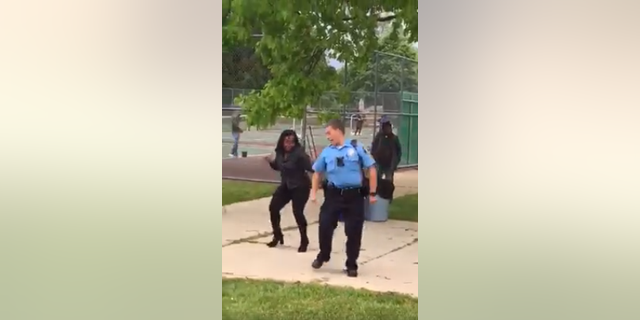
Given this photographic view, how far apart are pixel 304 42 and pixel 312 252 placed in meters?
1.26

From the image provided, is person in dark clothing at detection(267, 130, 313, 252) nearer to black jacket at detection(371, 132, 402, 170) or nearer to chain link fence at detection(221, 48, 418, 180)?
chain link fence at detection(221, 48, 418, 180)

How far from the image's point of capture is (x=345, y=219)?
4859 millimetres

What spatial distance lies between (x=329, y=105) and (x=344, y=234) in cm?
77

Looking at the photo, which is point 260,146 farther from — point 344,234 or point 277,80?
point 344,234

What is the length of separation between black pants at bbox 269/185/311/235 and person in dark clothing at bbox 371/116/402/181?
1.49ft

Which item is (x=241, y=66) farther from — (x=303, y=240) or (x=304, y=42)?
(x=303, y=240)

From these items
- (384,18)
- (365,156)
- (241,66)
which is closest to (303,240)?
(365,156)

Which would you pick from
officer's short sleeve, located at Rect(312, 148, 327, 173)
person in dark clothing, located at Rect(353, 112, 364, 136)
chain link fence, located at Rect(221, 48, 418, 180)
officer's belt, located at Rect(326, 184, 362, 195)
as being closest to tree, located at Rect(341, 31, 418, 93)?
chain link fence, located at Rect(221, 48, 418, 180)

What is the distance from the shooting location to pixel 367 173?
192 inches

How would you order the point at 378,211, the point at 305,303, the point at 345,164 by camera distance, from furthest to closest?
1. the point at 378,211
2. the point at 345,164
3. the point at 305,303

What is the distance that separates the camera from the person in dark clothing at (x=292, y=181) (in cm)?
483
